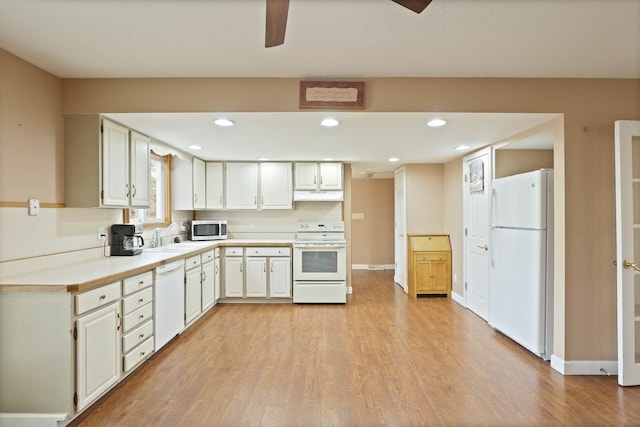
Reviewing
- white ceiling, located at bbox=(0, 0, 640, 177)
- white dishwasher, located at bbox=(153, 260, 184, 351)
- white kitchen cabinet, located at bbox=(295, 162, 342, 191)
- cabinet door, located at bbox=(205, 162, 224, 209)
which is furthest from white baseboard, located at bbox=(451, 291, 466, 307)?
cabinet door, located at bbox=(205, 162, 224, 209)

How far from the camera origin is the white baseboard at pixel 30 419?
1922 millimetres

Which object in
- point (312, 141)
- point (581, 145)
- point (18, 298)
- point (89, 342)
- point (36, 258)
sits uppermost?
point (312, 141)

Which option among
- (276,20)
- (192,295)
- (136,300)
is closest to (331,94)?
(276,20)

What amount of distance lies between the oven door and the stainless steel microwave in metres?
1.26

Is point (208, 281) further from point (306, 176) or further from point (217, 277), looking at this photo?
point (306, 176)

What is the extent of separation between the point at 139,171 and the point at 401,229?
4.09 m

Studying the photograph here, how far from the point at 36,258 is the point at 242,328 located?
6.64 ft

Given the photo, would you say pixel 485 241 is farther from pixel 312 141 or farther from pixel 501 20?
pixel 501 20

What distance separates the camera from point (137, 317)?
2.62m

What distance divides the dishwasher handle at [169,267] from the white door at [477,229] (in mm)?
3456

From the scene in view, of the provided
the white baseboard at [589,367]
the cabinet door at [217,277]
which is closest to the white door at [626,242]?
the white baseboard at [589,367]

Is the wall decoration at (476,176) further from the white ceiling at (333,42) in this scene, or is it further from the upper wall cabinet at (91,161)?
the upper wall cabinet at (91,161)

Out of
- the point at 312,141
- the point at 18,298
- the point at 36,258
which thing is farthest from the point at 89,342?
the point at 312,141

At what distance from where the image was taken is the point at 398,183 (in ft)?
19.5
